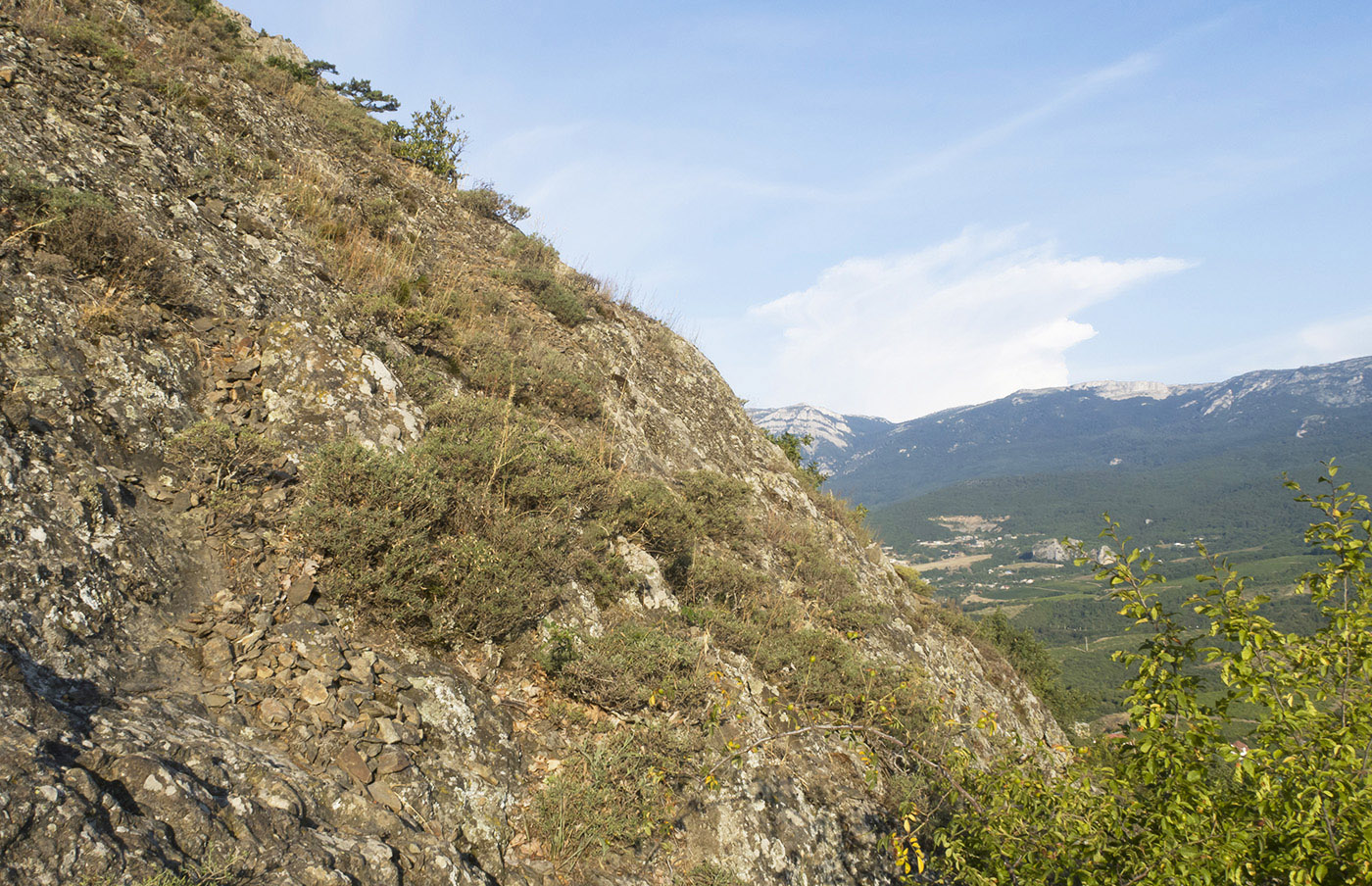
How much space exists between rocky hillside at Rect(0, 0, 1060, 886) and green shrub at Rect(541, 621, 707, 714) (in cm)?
3

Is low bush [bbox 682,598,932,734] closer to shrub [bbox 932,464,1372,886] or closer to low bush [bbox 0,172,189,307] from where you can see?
shrub [bbox 932,464,1372,886]

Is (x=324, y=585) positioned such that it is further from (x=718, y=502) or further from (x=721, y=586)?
(x=718, y=502)

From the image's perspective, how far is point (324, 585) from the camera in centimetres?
540

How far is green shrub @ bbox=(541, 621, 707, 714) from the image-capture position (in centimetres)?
598

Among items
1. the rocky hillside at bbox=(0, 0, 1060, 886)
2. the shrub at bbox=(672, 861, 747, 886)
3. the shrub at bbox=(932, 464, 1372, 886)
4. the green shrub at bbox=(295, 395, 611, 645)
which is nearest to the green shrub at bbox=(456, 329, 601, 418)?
the rocky hillside at bbox=(0, 0, 1060, 886)

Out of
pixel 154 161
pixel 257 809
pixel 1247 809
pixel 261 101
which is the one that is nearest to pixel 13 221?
pixel 154 161

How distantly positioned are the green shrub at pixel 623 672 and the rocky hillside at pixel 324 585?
0.11ft

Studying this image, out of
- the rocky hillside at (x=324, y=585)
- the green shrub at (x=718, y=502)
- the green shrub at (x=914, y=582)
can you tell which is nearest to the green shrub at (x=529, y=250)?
the rocky hillside at (x=324, y=585)

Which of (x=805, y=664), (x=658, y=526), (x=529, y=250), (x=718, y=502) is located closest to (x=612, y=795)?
(x=805, y=664)

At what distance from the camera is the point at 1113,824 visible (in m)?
3.59

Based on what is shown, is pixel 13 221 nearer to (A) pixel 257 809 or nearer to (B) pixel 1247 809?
(A) pixel 257 809

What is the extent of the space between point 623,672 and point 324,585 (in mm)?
2786

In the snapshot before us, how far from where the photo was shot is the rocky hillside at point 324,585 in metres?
3.80

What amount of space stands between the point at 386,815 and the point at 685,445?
10.7 meters
